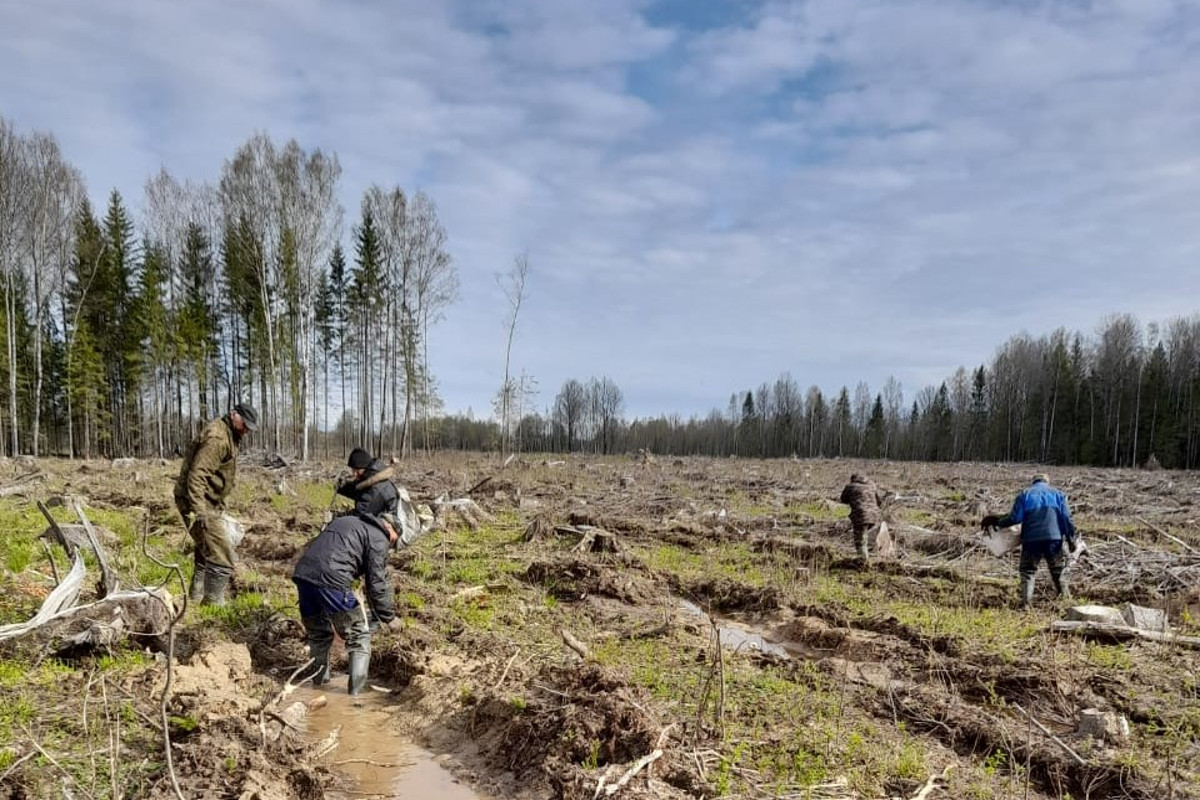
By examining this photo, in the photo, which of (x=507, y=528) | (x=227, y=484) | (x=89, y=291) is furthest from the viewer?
(x=89, y=291)

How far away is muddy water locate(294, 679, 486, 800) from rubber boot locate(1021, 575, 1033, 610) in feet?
25.8

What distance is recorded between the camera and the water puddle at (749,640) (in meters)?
7.06

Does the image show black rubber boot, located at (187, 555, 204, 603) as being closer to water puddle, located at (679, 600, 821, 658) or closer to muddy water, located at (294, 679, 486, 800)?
muddy water, located at (294, 679, 486, 800)

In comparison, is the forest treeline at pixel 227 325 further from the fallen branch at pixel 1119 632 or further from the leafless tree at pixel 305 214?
the fallen branch at pixel 1119 632

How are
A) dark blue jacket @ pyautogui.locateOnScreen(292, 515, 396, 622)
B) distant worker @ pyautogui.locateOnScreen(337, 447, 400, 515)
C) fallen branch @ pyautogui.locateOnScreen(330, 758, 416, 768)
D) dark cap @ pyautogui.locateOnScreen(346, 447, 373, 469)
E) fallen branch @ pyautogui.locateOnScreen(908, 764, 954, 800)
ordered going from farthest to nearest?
dark cap @ pyautogui.locateOnScreen(346, 447, 373, 469) < distant worker @ pyautogui.locateOnScreen(337, 447, 400, 515) < dark blue jacket @ pyautogui.locateOnScreen(292, 515, 396, 622) < fallen branch @ pyautogui.locateOnScreen(330, 758, 416, 768) < fallen branch @ pyautogui.locateOnScreen(908, 764, 954, 800)

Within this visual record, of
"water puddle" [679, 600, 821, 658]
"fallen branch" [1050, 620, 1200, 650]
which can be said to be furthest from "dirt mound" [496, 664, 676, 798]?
"fallen branch" [1050, 620, 1200, 650]

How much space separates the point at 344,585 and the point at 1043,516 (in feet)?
28.4

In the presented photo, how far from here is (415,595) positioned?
8.15 m

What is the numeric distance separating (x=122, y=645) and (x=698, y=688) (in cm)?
487

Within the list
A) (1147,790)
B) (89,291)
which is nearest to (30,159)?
(89,291)

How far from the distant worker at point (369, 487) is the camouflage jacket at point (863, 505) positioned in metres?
8.62

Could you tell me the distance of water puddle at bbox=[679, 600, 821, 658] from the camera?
7059 mm

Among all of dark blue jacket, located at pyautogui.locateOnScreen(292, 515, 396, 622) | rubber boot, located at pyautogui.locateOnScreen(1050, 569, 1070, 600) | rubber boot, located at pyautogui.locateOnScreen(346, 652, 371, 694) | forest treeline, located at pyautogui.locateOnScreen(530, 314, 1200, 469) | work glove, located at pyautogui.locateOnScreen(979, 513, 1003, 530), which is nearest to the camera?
dark blue jacket, located at pyautogui.locateOnScreen(292, 515, 396, 622)

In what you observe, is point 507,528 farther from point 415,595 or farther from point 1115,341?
point 1115,341
